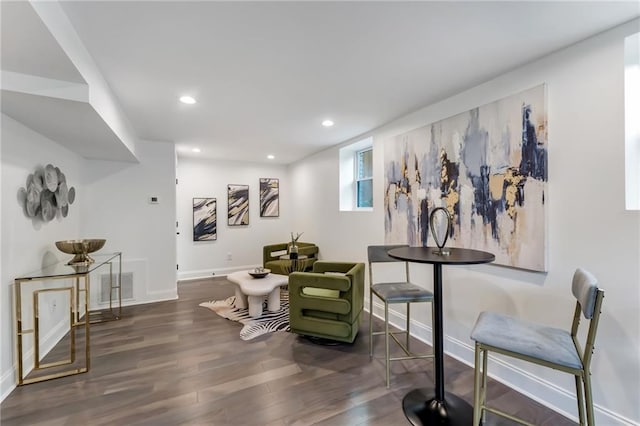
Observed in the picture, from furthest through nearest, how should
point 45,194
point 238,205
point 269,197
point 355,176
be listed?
point 269,197 < point 238,205 < point 355,176 < point 45,194

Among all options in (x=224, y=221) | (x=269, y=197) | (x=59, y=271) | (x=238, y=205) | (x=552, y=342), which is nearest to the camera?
(x=552, y=342)

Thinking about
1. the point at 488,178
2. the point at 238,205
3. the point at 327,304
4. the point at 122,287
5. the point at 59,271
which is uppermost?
the point at 488,178

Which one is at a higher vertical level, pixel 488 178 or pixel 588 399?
pixel 488 178

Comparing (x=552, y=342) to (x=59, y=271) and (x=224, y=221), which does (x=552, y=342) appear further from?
(x=224, y=221)

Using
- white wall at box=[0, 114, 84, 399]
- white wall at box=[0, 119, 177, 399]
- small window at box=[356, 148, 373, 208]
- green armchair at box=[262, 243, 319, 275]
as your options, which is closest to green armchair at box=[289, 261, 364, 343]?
small window at box=[356, 148, 373, 208]

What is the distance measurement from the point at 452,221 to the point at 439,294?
A: 0.92 meters

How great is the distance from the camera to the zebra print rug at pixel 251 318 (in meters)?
3.03

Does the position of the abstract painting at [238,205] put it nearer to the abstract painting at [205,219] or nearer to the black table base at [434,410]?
the abstract painting at [205,219]

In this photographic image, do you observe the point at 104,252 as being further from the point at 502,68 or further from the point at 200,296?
the point at 502,68

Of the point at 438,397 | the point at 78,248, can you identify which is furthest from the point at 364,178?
the point at 78,248

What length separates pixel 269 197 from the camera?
20.2 ft

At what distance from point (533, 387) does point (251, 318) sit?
2.75 metres

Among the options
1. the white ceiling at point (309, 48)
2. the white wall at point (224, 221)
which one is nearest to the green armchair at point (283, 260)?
the white wall at point (224, 221)

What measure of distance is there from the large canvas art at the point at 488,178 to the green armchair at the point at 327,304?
0.85 meters
